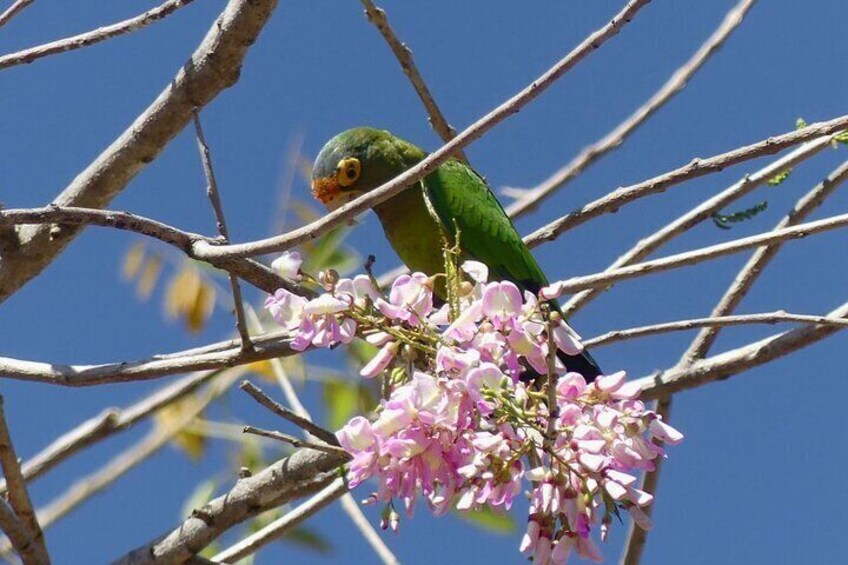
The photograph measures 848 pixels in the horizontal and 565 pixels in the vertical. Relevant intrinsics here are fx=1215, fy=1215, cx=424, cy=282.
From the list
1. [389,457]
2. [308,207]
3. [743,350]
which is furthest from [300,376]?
[389,457]

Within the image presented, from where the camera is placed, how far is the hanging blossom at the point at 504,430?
2133 millimetres

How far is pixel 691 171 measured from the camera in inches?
111

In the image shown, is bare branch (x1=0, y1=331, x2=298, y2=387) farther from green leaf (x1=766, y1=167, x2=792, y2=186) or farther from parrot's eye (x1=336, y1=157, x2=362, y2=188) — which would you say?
parrot's eye (x1=336, y1=157, x2=362, y2=188)

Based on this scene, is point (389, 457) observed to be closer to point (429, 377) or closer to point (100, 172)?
point (429, 377)

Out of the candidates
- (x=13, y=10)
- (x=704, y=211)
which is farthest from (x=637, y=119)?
(x=13, y=10)

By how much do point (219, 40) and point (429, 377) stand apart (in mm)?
1774

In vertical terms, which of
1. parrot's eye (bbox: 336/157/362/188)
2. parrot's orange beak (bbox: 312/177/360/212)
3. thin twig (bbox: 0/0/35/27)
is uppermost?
parrot's eye (bbox: 336/157/362/188)

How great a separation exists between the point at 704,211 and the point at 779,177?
261 millimetres

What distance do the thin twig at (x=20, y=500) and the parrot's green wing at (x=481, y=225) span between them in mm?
2086

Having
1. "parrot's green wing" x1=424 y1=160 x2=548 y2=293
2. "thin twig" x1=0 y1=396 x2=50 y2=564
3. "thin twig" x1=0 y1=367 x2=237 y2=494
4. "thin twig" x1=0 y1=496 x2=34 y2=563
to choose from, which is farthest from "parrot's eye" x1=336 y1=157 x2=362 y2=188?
"thin twig" x1=0 y1=496 x2=34 y2=563

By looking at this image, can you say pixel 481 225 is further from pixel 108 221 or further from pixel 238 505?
pixel 108 221

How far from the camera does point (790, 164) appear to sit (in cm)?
379

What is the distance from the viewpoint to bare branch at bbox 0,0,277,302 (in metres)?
3.54

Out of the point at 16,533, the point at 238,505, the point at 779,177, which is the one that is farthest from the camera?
the point at 779,177
